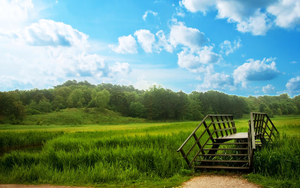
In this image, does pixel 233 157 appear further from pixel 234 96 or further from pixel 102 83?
pixel 102 83

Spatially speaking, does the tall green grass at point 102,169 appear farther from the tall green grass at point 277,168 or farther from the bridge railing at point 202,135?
the tall green grass at point 277,168

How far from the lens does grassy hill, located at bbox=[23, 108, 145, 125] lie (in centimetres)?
7438

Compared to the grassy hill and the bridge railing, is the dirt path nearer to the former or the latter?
the bridge railing

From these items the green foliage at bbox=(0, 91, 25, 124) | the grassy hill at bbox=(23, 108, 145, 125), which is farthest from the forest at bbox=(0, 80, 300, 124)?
the green foliage at bbox=(0, 91, 25, 124)

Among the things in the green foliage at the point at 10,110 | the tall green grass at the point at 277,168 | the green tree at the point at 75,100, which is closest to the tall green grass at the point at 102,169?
the tall green grass at the point at 277,168

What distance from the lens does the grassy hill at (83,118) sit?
74375 millimetres

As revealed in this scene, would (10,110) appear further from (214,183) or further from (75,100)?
(75,100)

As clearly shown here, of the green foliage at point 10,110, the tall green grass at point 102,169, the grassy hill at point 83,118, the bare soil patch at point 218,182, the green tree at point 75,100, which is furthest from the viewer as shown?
the green tree at point 75,100

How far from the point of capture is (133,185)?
9.29 metres

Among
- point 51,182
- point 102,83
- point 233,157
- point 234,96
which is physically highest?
point 102,83

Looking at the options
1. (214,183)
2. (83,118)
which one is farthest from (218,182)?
(83,118)

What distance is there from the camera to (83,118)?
89.4 metres

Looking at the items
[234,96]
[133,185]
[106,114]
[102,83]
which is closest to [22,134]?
[133,185]

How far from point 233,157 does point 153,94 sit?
274 feet
